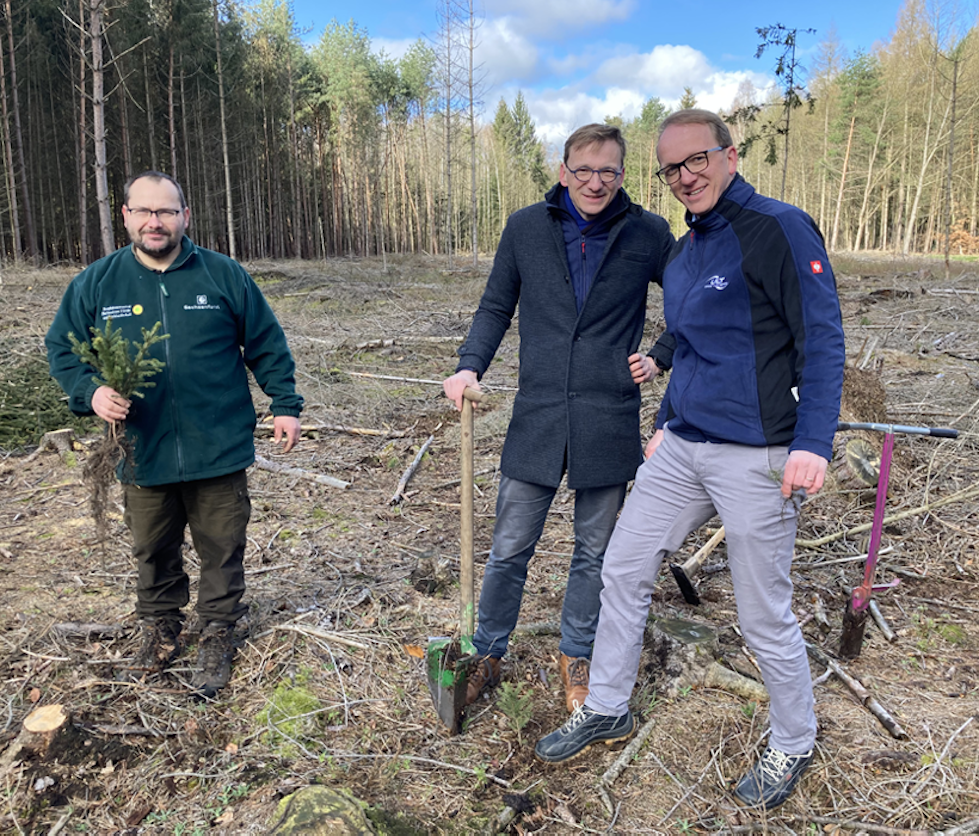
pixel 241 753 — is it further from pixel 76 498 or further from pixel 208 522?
pixel 76 498

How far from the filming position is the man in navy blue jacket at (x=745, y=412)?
1.99 meters

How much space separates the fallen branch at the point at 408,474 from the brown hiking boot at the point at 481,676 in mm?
2629

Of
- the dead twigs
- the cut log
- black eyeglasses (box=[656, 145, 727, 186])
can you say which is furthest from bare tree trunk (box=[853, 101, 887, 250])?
the cut log

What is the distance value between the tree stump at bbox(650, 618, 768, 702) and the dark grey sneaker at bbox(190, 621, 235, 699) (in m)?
2.01

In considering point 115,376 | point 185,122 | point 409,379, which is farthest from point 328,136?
point 115,376

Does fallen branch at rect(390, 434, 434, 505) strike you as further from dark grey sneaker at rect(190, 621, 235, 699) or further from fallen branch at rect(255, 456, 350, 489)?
dark grey sneaker at rect(190, 621, 235, 699)

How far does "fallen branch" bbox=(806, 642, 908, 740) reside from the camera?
262cm

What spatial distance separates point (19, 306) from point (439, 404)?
8.09m

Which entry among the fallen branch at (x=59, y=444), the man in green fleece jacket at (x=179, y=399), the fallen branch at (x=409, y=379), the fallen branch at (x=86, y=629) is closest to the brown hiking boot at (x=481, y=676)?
the man in green fleece jacket at (x=179, y=399)

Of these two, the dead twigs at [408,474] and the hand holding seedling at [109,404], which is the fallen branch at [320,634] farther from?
the dead twigs at [408,474]

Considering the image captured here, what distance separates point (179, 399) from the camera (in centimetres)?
288

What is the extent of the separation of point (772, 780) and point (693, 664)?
2.31 ft

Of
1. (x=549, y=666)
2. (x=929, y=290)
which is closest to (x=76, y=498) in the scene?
(x=549, y=666)

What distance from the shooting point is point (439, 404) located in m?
8.09
